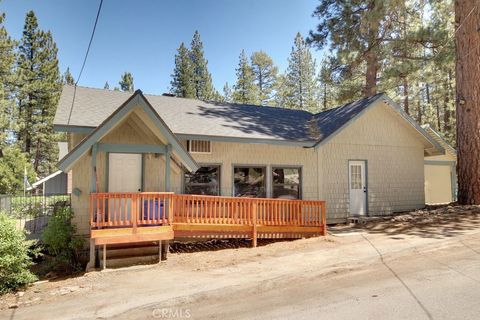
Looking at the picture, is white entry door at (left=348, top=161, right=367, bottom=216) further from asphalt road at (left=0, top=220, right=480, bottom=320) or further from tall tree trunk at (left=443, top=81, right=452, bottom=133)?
tall tree trunk at (left=443, top=81, right=452, bottom=133)

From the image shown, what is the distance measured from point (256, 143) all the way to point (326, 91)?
35815 millimetres

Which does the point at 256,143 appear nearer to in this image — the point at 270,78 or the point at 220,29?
the point at 220,29

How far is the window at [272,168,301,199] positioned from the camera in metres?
11.8

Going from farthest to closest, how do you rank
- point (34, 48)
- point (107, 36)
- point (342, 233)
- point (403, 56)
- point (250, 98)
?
point (250, 98) → point (34, 48) → point (403, 56) → point (107, 36) → point (342, 233)

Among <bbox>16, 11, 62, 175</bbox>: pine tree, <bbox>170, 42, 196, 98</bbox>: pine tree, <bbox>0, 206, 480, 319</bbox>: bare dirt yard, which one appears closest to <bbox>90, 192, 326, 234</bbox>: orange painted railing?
<bbox>0, 206, 480, 319</bbox>: bare dirt yard

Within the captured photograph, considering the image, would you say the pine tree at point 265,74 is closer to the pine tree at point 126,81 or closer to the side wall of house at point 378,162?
the pine tree at point 126,81

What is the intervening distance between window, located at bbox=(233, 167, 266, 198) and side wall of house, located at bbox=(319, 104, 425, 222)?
7.58 feet

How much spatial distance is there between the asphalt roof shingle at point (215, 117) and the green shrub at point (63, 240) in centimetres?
234

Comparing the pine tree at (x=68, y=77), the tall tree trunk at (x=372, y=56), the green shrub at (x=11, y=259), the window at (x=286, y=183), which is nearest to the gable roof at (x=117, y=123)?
the green shrub at (x=11, y=259)

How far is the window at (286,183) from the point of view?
11.8 m

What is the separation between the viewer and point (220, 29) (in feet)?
58.4

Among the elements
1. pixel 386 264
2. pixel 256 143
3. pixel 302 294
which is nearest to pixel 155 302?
pixel 302 294

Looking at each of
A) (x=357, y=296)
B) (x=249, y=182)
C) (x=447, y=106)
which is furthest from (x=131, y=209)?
(x=447, y=106)

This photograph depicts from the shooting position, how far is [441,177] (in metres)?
19.6
